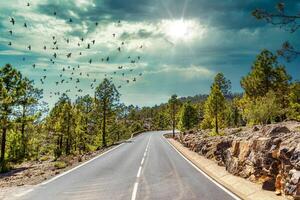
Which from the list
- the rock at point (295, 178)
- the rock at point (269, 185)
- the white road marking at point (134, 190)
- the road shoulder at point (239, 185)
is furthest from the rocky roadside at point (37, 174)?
the rock at point (295, 178)

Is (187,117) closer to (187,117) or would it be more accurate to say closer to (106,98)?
(187,117)

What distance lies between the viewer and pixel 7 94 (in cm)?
3978

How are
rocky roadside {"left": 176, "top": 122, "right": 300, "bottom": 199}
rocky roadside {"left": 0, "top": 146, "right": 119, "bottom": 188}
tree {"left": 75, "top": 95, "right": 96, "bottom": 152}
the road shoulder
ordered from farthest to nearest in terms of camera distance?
tree {"left": 75, "top": 95, "right": 96, "bottom": 152}
rocky roadside {"left": 0, "top": 146, "right": 119, "bottom": 188}
the road shoulder
rocky roadside {"left": 176, "top": 122, "right": 300, "bottom": 199}

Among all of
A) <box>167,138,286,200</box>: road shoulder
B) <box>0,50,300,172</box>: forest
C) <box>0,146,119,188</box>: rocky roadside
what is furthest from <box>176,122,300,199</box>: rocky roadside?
<box>0,50,300,172</box>: forest

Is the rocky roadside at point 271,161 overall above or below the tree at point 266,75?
below

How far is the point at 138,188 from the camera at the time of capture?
49.3ft

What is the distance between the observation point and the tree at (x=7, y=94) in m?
39.0

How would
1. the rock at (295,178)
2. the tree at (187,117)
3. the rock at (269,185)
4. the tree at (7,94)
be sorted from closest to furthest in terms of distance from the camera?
the rock at (295,178) < the rock at (269,185) < the tree at (7,94) < the tree at (187,117)

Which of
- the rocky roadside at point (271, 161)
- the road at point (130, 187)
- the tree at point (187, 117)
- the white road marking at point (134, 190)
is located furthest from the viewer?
the tree at point (187, 117)

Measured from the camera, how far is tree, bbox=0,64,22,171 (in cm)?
3897

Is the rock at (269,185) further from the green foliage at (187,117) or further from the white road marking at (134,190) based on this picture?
the green foliage at (187,117)

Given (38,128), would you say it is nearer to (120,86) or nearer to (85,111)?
(120,86)

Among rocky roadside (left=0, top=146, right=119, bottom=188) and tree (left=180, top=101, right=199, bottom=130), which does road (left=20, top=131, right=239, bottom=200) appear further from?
tree (left=180, top=101, right=199, bottom=130)

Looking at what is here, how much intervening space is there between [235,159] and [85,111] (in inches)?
2751
